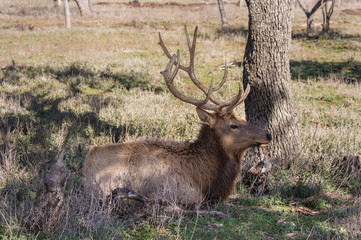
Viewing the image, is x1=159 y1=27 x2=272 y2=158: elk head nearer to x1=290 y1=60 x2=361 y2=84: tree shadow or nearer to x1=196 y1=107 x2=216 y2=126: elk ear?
x1=196 y1=107 x2=216 y2=126: elk ear

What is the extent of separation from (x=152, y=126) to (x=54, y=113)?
2.83 m

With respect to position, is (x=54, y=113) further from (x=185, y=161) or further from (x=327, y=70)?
(x=327, y=70)

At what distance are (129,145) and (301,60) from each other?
12.4 metres

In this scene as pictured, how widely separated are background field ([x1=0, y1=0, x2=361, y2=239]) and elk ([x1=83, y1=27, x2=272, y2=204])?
0.38m

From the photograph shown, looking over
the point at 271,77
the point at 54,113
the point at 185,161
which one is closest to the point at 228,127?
the point at 185,161

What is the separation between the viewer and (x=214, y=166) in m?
5.65

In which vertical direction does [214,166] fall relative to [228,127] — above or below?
below

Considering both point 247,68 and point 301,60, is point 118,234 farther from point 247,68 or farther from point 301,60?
point 301,60

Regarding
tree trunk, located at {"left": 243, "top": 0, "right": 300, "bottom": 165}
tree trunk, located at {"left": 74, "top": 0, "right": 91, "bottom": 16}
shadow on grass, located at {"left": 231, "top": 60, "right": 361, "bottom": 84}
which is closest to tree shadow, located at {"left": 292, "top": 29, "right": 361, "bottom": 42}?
shadow on grass, located at {"left": 231, "top": 60, "right": 361, "bottom": 84}

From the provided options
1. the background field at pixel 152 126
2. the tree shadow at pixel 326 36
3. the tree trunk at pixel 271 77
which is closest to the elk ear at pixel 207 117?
the background field at pixel 152 126

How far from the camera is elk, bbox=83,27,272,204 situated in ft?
17.2

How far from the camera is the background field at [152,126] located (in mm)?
4352

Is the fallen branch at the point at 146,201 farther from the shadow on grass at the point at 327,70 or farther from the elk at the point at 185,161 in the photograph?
the shadow on grass at the point at 327,70

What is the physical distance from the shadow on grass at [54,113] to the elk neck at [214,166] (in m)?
2.01
